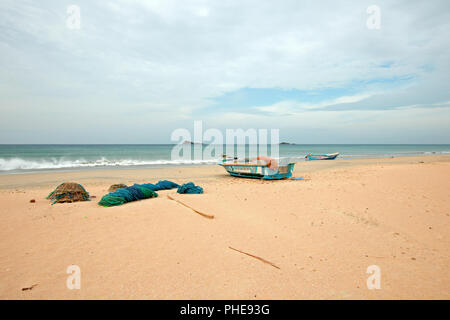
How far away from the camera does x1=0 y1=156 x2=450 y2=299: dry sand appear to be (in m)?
2.86

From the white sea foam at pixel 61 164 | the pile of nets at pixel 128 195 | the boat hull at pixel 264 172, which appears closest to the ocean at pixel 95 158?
the white sea foam at pixel 61 164

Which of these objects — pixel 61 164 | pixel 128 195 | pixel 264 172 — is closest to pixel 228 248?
pixel 128 195

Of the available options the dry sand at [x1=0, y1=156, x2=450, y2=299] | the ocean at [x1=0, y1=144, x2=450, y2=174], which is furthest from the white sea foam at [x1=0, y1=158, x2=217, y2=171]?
the dry sand at [x1=0, y1=156, x2=450, y2=299]

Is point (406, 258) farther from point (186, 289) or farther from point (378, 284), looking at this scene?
point (186, 289)

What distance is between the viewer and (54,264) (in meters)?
3.28

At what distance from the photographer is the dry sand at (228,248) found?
2.86 m

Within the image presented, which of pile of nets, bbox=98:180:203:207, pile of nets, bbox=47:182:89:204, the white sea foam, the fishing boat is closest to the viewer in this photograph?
pile of nets, bbox=98:180:203:207

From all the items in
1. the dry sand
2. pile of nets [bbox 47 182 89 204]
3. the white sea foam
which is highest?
pile of nets [bbox 47 182 89 204]

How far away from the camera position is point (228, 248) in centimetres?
386

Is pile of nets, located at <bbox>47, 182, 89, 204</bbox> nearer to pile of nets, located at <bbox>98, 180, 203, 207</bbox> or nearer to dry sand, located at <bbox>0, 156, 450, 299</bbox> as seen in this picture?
dry sand, located at <bbox>0, 156, 450, 299</bbox>

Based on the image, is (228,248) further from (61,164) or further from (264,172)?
(61,164)
